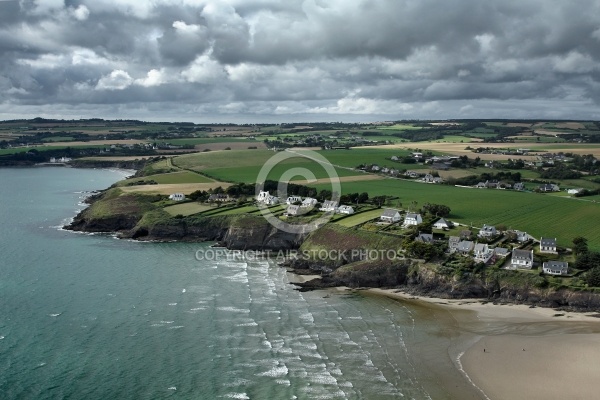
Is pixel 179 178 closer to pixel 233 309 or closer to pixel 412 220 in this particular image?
pixel 412 220

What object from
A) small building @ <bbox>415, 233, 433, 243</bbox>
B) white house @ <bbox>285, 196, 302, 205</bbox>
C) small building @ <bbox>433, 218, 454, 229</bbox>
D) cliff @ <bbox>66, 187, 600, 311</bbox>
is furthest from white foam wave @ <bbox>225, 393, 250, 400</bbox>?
white house @ <bbox>285, 196, 302, 205</bbox>

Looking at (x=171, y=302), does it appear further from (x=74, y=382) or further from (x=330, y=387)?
(x=330, y=387)

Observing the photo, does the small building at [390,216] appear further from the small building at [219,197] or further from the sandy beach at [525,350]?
the small building at [219,197]

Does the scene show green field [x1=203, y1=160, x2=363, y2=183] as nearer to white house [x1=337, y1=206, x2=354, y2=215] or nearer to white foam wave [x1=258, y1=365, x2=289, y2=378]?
white house [x1=337, y1=206, x2=354, y2=215]

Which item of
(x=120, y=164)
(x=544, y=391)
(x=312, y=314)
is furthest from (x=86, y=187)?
(x=544, y=391)

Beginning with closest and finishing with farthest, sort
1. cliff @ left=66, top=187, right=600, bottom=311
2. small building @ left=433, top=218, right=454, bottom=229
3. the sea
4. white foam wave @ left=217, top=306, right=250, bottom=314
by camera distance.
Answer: the sea → white foam wave @ left=217, top=306, right=250, bottom=314 → cliff @ left=66, top=187, right=600, bottom=311 → small building @ left=433, top=218, right=454, bottom=229

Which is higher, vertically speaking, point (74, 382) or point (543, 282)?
point (543, 282)

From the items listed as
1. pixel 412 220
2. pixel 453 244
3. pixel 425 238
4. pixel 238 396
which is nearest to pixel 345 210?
pixel 412 220
